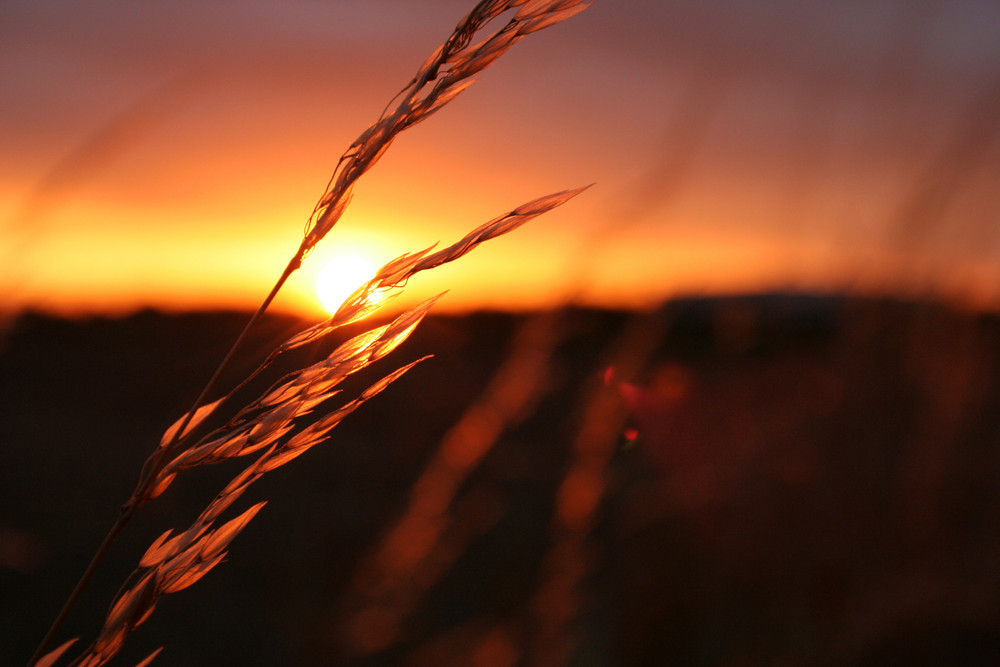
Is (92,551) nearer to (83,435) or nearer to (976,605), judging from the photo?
(83,435)

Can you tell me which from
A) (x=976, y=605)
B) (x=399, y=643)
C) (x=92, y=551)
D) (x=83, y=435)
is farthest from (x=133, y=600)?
(x=83, y=435)

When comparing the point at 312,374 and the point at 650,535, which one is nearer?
the point at 312,374

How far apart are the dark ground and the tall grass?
0.06m

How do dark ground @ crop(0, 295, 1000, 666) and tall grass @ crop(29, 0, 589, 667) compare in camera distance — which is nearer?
tall grass @ crop(29, 0, 589, 667)

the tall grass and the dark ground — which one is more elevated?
the tall grass

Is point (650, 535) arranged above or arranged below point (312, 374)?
below

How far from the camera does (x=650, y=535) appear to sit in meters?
2.03

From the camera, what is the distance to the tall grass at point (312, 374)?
1.18ft

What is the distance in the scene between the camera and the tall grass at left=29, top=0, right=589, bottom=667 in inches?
14.1

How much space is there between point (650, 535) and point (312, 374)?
184 centimetres

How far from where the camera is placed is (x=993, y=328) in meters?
1.87

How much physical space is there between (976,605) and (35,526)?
10.0 ft

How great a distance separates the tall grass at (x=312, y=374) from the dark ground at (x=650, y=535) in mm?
55

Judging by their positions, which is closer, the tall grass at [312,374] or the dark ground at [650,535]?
the tall grass at [312,374]
